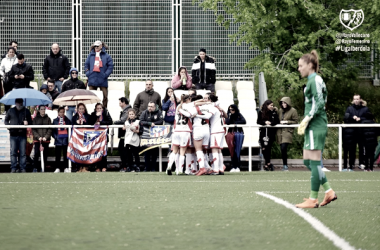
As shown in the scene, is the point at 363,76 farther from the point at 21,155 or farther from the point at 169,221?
the point at 169,221

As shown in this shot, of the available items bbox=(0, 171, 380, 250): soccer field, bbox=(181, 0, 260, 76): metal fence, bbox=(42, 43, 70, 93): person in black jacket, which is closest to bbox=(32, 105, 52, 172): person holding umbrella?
A: bbox=(42, 43, 70, 93): person in black jacket

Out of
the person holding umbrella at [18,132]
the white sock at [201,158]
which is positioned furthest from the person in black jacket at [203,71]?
the white sock at [201,158]

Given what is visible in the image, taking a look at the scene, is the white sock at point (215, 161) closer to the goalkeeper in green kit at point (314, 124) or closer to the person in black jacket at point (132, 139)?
the person in black jacket at point (132, 139)

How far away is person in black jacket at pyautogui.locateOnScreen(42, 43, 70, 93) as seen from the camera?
2334cm

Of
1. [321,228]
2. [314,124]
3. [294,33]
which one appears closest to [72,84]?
[294,33]

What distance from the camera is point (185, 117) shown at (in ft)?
55.8

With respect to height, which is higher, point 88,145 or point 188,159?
point 88,145

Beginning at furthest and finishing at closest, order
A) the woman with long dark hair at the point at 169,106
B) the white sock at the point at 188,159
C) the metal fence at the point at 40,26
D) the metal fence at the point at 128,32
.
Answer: the metal fence at the point at 40,26 → the metal fence at the point at 128,32 → the woman with long dark hair at the point at 169,106 → the white sock at the point at 188,159

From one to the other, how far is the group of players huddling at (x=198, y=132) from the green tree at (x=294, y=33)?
829cm

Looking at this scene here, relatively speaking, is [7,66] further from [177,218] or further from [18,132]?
[177,218]

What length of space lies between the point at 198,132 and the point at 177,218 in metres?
8.97

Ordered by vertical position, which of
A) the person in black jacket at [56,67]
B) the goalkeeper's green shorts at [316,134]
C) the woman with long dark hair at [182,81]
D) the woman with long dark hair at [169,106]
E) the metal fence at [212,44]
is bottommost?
the goalkeeper's green shorts at [316,134]

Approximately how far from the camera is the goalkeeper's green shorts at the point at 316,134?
9.05 m

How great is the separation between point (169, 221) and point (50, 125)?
13.0 metres
